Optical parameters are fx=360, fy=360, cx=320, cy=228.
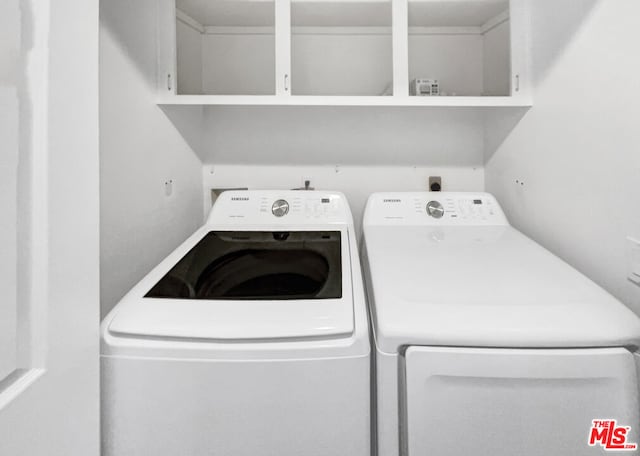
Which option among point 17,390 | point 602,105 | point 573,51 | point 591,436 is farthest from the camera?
point 573,51

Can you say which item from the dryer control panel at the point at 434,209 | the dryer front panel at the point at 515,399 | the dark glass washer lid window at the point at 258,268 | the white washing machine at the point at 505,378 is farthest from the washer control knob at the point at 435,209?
the dryer front panel at the point at 515,399

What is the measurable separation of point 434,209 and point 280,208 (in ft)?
2.15

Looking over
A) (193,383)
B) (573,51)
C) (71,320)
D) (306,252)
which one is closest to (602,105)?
(573,51)

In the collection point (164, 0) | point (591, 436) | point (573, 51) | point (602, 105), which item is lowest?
point (591, 436)

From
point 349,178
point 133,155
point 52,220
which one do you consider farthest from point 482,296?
point 133,155

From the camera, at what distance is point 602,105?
1058mm

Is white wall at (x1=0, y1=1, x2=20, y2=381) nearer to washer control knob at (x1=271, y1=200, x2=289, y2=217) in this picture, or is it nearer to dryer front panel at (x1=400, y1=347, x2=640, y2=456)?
dryer front panel at (x1=400, y1=347, x2=640, y2=456)

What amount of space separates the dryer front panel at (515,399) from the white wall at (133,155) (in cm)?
96

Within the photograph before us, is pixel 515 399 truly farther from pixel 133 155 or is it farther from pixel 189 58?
pixel 189 58

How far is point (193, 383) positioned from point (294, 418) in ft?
0.74

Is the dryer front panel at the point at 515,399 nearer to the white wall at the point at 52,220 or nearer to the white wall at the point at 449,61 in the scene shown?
the white wall at the point at 52,220

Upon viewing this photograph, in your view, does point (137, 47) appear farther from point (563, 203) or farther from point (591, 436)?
point (591, 436)

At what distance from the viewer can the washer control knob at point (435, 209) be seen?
1.52m

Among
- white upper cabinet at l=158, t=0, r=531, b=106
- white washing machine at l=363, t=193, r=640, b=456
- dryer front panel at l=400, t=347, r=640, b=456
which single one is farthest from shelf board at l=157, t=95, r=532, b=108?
dryer front panel at l=400, t=347, r=640, b=456
